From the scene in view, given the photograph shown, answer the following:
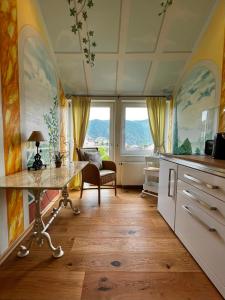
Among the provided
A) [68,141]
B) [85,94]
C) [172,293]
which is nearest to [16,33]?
[85,94]

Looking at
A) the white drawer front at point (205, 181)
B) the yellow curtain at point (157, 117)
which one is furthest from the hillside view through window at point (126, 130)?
the white drawer front at point (205, 181)

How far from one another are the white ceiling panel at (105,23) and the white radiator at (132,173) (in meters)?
2.14

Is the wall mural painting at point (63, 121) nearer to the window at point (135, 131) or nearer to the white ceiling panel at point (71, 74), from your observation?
the white ceiling panel at point (71, 74)

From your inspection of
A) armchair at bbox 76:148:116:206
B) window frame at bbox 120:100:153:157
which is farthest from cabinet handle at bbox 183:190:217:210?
window frame at bbox 120:100:153:157

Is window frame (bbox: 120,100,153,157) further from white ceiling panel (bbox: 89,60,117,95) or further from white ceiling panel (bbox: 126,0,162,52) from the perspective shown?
white ceiling panel (bbox: 126,0,162,52)

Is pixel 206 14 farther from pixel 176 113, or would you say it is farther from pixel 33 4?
pixel 33 4

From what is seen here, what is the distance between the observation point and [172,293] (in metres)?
1.22

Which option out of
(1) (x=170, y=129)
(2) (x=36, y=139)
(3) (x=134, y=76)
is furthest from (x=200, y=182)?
(3) (x=134, y=76)

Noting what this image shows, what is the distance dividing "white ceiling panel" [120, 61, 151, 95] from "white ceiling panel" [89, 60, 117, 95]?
0.20 metres

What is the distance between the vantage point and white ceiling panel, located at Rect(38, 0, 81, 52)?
2.10 meters

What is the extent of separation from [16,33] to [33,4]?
0.63 meters

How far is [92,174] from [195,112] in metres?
1.91

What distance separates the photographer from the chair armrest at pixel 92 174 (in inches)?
111

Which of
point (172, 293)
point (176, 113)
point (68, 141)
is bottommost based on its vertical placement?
point (172, 293)
